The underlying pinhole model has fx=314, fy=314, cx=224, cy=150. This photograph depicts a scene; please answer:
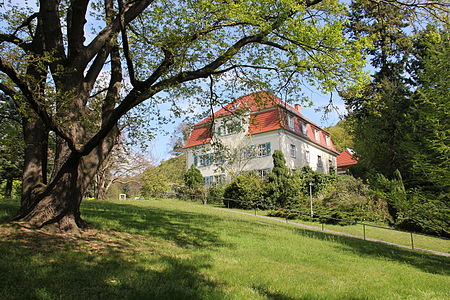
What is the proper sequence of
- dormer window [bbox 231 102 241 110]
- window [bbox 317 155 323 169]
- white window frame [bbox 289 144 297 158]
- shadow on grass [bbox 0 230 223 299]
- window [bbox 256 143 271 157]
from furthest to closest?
window [bbox 317 155 323 169]
white window frame [bbox 289 144 297 158]
window [bbox 256 143 271 157]
dormer window [bbox 231 102 241 110]
shadow on grass [bbox 0 230 223 299]

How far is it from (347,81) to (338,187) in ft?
60.2

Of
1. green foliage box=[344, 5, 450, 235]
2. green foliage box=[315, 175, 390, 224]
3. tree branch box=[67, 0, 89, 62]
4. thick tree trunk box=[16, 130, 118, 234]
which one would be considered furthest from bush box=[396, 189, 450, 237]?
tree branch box=[67, 0, 89, 62]

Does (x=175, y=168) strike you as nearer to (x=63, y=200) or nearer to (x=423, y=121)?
Answer: (x=423, y=121)

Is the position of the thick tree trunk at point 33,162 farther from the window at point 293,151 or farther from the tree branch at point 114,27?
the window at point 293,151

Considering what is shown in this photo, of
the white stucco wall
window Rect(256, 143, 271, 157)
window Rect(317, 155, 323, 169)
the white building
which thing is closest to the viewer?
the white building

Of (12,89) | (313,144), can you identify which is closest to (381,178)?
(12,89)

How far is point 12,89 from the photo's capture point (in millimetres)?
5949

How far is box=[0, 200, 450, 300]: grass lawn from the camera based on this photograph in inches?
161

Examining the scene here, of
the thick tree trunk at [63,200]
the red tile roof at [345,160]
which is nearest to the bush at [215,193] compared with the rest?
the thick tree trunk at [63,200]

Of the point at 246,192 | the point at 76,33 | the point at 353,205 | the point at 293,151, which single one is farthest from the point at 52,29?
the point at 293,151

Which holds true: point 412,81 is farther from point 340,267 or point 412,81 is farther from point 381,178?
point 340,267

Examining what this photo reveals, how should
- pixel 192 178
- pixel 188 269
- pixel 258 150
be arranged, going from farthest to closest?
pixel 192 178 → pixel 258 150 → pixel 188 269

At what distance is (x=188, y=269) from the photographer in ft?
17.0

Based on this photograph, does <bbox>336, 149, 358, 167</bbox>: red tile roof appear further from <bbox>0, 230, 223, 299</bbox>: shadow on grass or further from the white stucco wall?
<bbox>0, 230, 223, 299</bbox>: shadow on grass
